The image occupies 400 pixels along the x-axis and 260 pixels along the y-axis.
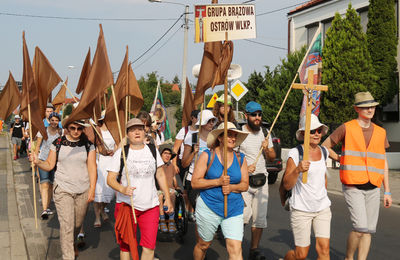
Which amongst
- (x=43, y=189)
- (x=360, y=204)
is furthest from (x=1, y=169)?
(x=360, y=204)

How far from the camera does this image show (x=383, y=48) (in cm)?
1934

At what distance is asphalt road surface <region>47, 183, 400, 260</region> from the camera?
612 cm

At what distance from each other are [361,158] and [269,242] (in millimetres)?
2134

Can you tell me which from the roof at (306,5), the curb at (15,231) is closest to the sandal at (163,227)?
the curb at (15,231)

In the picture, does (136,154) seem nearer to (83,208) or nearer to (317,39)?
(83,208)

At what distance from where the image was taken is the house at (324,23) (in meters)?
21.0

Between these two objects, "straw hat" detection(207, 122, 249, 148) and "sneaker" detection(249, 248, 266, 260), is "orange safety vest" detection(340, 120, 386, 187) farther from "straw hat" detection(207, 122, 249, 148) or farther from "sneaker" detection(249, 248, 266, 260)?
"sneaker" detection(249, 248, 266, 260)

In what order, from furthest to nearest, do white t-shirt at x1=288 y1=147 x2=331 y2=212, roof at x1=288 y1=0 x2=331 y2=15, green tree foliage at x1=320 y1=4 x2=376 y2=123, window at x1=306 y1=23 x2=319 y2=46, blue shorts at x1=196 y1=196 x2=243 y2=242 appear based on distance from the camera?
window at x1=306 y1=23 x2=319 y2=46 → roof at x1=288 y1=0 x2=331 y2=15 → green tree foliage at x1=320 y1=4 x2=376 y2=123 → white t-shirt at x1=288 y1=147 x2=331 y2=212 → blue shorts at x1=196 y1=196 x2=243 y2=242

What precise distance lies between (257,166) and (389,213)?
4.09m

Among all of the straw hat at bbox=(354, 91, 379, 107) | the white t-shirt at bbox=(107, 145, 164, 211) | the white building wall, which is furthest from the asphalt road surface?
the white building wall

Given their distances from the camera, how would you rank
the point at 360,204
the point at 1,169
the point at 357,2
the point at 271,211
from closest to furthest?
1. the point at 360,204
2. the point at 271,211
3. the point at 1,169
4. the point at 357,2

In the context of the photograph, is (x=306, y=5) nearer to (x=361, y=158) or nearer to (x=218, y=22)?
(x=361, y=158)

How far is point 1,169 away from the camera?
54.0 ft

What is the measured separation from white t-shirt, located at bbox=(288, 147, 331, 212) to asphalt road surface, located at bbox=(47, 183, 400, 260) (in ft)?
4.89
